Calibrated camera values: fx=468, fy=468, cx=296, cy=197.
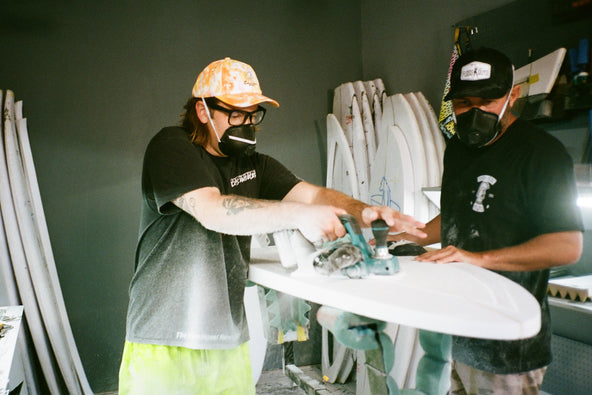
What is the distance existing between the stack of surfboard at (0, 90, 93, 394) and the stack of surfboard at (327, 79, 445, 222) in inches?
78.4

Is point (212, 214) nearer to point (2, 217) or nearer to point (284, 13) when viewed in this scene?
point (2, 217)

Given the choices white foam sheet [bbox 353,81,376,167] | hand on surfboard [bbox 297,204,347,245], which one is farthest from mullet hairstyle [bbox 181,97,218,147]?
white foam sheet [bbox 353,81,376,167]

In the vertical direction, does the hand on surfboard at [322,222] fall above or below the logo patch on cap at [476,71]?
below

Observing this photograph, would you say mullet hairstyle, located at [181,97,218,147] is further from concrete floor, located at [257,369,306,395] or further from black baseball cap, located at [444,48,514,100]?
concrete floor, located at [257,369,306,395]

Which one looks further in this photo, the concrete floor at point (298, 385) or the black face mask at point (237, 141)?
the concrete floor at point (298, 385)

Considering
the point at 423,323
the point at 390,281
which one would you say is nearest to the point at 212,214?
the point at 390,281

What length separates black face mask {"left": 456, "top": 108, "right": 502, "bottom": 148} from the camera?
166cm

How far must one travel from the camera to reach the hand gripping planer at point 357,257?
1375mm

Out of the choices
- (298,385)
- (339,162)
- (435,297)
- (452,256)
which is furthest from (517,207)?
(298,385)

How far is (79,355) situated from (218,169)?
2076 millimetres

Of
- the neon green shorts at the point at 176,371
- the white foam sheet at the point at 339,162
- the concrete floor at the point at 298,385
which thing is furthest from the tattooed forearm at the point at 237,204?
the concrete floor at the point at 298,385

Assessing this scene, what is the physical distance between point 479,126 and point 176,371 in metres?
1.39

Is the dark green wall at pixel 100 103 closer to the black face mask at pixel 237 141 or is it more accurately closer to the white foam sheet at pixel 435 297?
the black face mask at pixel 237 141

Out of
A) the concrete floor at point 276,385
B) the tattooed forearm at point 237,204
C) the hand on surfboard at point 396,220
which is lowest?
the concrete floor at point 276,385
